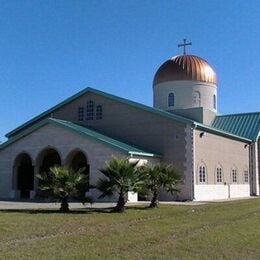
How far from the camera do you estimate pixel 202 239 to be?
535 inches

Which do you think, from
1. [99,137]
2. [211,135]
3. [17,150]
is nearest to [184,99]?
[211,135]

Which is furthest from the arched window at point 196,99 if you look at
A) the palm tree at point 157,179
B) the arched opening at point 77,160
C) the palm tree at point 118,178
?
the palm tree at point 118,178

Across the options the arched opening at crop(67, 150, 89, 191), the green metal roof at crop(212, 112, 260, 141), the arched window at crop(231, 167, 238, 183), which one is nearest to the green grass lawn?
the arched opening at crop(67, 150, 89, 191)

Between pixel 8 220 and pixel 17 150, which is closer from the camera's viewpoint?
pixel 8 220

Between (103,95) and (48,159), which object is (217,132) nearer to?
(103,95)

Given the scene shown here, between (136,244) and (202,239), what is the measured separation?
213 cm

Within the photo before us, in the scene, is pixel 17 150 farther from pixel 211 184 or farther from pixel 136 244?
pixel 136 244

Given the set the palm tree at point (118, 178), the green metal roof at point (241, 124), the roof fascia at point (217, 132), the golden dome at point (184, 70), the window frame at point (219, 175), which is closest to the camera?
the palm tree at point (118, 178)

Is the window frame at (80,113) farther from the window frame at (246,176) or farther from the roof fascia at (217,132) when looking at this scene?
the window frame at (246,176)

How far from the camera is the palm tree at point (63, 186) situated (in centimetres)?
2264

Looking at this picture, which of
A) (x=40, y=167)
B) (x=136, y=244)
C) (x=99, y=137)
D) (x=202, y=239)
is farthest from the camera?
(x=40, y=167)

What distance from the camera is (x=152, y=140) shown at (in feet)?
118

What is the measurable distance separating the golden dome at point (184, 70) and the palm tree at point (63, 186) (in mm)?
22454

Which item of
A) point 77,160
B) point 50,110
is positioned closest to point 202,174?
point 77,160
